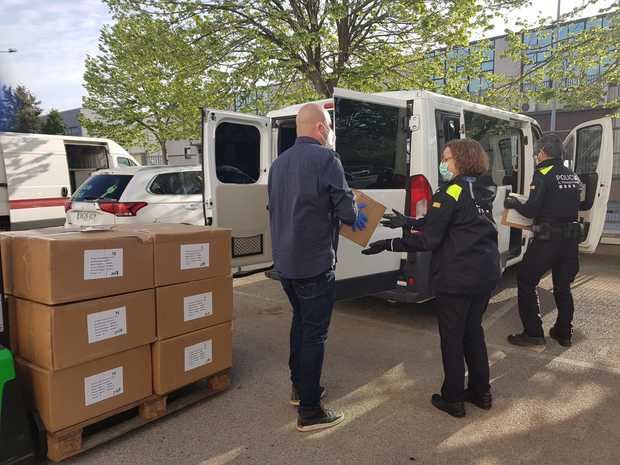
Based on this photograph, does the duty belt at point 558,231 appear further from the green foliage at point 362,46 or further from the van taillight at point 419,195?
the green foliage at point 362,46

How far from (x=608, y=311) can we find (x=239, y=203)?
14.2 feet

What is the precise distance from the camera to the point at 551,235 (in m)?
4.04

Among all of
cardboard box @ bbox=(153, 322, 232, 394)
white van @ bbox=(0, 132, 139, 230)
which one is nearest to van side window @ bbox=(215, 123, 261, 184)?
cardboard box @ bbox=(153, 322, 232, 394)

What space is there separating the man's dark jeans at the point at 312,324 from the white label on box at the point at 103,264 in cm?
98

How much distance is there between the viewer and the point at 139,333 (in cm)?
278

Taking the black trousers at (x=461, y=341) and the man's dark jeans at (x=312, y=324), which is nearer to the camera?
the man's dark jeans at (x=312, y=324)

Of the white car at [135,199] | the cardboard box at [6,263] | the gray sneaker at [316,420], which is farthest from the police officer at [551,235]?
the white car at [135,199]

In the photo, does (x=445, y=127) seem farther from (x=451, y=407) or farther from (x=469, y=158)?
(x=451, y=407)

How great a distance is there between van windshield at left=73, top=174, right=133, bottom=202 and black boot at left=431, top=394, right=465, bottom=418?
553 cm

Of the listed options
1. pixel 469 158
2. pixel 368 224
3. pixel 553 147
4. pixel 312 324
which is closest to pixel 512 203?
pixel 553 147

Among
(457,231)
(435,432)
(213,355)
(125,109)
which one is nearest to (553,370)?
(435,432)

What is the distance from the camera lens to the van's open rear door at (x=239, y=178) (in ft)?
15.1

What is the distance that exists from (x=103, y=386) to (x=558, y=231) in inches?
148

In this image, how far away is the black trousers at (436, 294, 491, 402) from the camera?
2916 millimetres
